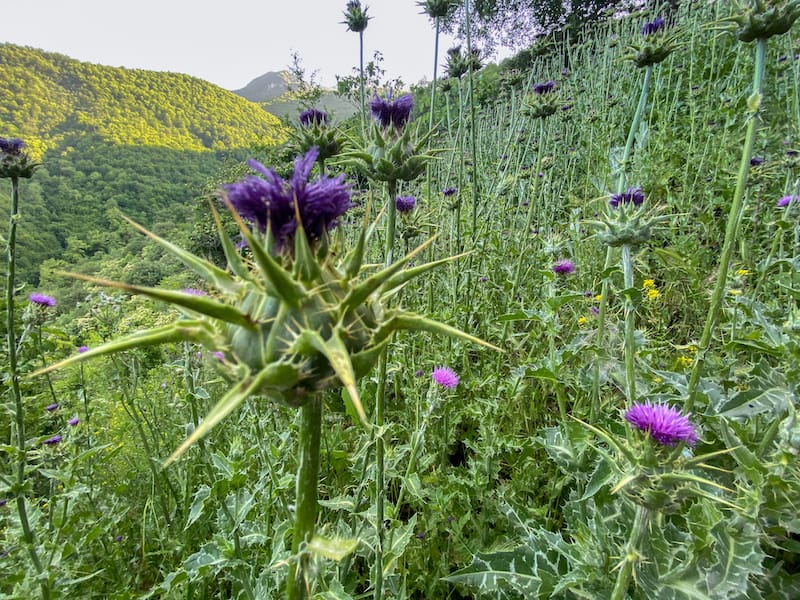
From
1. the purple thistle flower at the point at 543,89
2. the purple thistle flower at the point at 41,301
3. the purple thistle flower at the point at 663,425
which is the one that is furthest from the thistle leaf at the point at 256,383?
the purple thistle flower at the point at 543,89

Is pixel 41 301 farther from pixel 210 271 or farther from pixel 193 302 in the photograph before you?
pixel 193 302

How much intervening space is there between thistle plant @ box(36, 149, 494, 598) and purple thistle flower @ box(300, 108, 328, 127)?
199cm

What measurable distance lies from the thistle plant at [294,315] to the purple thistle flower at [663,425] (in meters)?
0.90

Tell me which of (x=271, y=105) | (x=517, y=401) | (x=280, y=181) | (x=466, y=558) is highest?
(x=271, y=105)

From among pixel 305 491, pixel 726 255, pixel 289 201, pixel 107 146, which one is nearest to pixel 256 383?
pixel 305 491

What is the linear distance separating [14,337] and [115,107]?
41212 millimetres

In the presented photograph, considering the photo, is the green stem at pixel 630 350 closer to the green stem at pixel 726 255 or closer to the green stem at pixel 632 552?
the green stem at pixel 726 255

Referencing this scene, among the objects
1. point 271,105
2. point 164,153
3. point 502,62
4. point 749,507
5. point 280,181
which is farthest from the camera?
point 271,105

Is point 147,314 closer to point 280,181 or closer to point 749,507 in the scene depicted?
point 280,181

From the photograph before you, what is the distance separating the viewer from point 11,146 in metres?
3.37

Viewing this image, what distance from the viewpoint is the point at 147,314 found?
27.3 ft

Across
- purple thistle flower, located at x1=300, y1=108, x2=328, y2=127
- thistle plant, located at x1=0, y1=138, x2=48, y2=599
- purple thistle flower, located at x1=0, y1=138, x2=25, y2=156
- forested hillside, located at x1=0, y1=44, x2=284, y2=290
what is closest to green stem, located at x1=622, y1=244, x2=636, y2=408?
purple thistle flower, located at x1=300, y1=108, x2=328, y2=127

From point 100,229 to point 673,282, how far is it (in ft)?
76.3

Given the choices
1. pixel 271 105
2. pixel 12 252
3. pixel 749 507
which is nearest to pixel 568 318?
pixel 749 507
